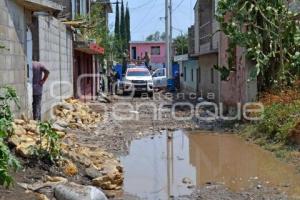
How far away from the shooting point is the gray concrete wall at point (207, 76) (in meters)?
26.0

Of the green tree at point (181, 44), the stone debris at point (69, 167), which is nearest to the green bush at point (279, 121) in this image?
the stone debris at point (69, 167)

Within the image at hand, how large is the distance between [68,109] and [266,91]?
6.33m

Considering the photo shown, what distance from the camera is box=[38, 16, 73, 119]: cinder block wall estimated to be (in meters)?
13.8

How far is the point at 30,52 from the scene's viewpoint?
12203 millimetres

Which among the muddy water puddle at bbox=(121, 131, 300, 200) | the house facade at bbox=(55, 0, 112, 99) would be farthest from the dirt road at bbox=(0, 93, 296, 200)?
the house facade at bbox=(55, 0, 112, 99)

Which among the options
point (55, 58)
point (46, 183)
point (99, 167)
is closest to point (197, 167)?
point (99, 167)

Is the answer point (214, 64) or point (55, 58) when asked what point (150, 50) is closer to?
point (214, 64)

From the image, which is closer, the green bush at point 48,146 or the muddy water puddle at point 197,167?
the green bush at point 48,146

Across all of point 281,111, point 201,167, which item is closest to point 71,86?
point 281,111

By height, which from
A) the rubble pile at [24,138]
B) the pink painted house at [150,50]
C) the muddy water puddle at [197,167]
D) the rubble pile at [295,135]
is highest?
the pink painted house at [150,50]

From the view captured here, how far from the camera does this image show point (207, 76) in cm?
2880

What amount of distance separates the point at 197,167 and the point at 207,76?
19.0 m

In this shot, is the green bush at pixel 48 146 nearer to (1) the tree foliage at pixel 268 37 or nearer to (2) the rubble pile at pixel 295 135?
(2) the rubble pile at pixel 295 135

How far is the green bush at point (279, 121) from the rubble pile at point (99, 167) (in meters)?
4.29
